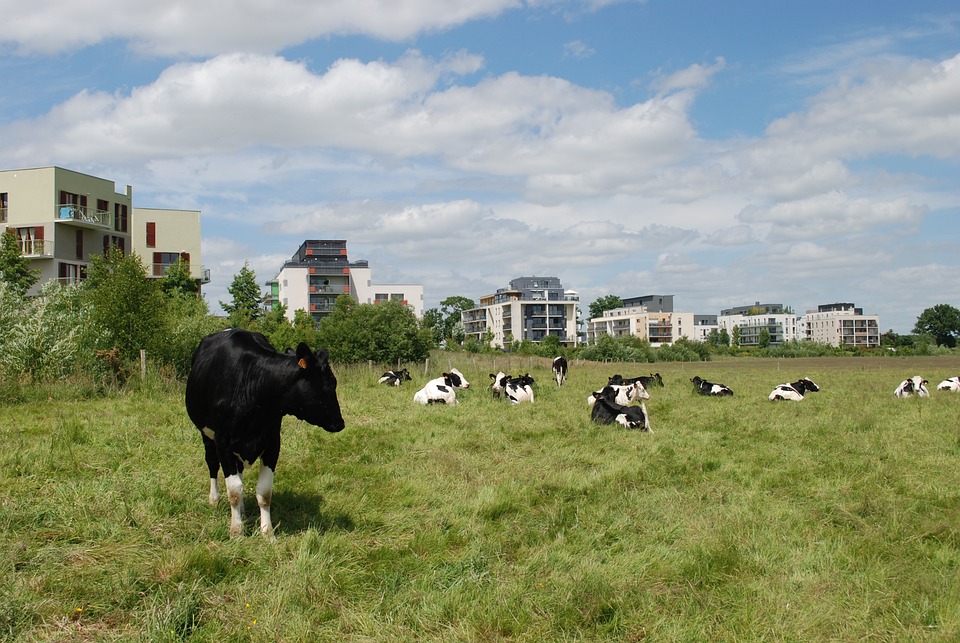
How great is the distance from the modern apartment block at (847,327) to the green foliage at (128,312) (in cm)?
17485

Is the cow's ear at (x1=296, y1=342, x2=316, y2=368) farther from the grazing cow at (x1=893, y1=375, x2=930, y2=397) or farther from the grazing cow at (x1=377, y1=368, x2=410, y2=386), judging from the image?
the grazing cow at (x1=893, y1=375, x2=930, y2=397)

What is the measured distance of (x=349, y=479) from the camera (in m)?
9.29

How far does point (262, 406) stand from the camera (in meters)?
7.00

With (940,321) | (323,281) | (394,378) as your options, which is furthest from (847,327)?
(394,378)

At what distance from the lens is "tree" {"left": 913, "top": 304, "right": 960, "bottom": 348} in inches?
5778

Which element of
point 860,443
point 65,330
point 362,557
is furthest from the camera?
point 65,330

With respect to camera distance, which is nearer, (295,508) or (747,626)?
(747,626)

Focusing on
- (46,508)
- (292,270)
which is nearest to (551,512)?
(46,508)

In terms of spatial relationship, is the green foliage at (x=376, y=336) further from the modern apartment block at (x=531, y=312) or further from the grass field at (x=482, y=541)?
the modern apartment block at (x=531, y=312)

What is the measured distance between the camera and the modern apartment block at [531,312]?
143750 mm

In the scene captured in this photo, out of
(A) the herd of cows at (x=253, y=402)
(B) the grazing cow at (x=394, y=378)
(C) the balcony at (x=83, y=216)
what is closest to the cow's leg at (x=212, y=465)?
(A) the herd of cows at (x=253, y=402)

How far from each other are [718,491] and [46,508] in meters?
7.25

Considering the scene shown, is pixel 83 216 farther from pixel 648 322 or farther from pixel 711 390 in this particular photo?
pixel 648 322

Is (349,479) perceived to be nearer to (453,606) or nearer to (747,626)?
(453,606)
